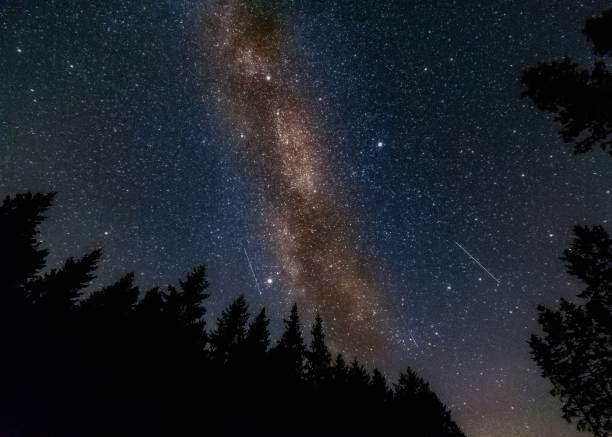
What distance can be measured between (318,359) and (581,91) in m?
30.7

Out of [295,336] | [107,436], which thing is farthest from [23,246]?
[295,336]

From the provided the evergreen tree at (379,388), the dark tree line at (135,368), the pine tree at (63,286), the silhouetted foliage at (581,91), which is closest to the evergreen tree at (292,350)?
the dark tree line at (135,368)

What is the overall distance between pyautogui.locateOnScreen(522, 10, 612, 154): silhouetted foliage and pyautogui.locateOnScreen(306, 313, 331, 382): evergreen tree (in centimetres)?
2783

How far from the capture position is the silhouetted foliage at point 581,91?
6.73 meters

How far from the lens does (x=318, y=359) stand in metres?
31.8

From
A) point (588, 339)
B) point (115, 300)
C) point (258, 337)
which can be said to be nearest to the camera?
point (588, 339)

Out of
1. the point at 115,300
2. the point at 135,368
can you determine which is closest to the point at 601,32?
the point at 135,368

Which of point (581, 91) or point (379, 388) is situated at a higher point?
point (379, 388)

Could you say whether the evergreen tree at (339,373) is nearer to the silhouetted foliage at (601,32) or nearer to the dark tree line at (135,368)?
the dark tree line at (135,368)

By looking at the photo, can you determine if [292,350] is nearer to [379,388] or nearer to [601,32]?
[379,388]

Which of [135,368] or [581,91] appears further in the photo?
[135,368]

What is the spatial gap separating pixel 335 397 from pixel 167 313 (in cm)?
1492

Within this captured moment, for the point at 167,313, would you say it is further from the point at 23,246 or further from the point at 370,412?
the point at 370,412

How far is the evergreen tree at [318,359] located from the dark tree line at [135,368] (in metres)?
1.68
